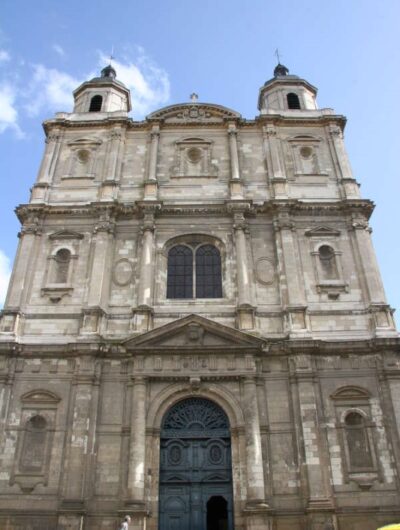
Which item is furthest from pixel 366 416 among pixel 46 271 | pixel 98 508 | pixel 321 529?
pixel 46 271

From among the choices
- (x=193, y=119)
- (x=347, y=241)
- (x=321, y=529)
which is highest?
(x=193, y=119)

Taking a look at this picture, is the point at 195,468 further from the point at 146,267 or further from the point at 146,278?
the point at 146,267

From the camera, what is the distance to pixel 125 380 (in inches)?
645

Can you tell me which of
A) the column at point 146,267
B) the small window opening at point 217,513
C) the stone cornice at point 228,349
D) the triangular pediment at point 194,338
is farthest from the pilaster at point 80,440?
the small window opening at point 217,513

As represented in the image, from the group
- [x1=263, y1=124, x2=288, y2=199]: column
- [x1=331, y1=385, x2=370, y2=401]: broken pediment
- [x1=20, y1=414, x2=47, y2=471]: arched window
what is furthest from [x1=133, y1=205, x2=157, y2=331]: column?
[x1=331, y1=385, x2=370, y2=401]: broken pediment

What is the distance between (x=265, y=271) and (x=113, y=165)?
8.05 meters

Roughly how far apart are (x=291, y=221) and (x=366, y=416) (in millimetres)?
7661

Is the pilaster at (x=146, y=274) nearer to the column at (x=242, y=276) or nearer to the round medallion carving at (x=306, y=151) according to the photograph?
the column at (x=242, y=276)

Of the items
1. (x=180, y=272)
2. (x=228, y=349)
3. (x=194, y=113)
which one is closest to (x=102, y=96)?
(x=194, y=113)

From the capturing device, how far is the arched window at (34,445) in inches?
603

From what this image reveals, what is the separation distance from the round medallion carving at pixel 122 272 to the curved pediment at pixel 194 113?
7871 millimetres

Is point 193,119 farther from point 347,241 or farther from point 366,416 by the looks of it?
point 366,416

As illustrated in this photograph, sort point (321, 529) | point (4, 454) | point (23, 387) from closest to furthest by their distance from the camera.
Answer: point (321, 529) → point (4, 454) → point (23, 387)

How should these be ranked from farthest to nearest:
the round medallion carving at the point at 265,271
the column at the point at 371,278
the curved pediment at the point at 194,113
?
the curved pediment at the point at 194,113
the round medallion carving at the point at 265,271
the column at the point at 371,278
